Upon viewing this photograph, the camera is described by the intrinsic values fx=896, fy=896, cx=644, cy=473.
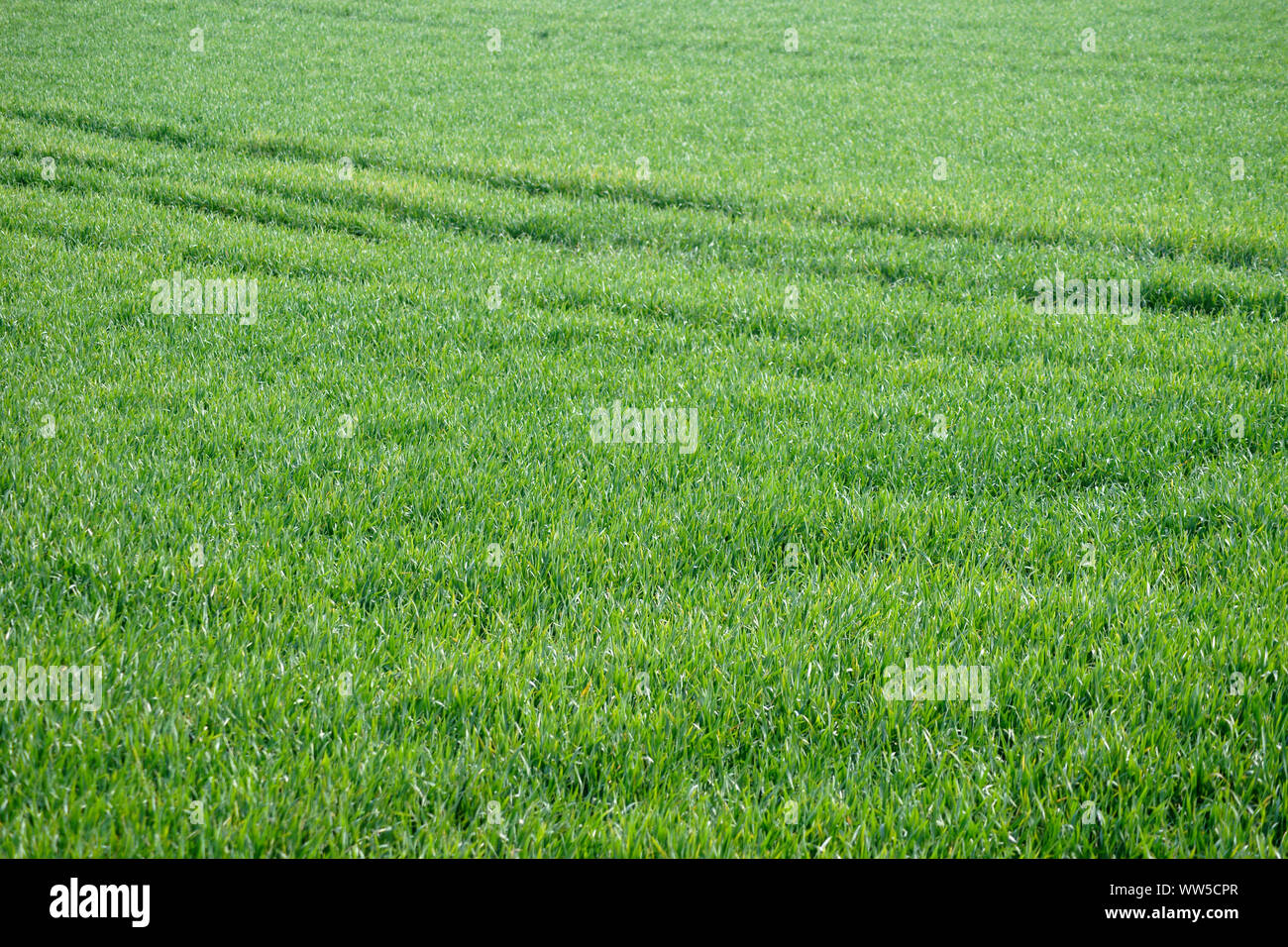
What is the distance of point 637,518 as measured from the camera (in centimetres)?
425

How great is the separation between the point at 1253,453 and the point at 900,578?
2.75 metres

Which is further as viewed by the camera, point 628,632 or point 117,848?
point 628,632

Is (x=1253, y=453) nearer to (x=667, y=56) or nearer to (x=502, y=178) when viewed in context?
(x=502, y=178)

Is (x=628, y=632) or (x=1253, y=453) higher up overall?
(x=1253, y=453)

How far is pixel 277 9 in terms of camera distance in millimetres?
25812

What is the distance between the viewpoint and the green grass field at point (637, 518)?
269 cm

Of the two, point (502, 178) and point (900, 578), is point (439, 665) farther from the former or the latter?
point (502, 178)

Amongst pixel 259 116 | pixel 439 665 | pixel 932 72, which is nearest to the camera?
pixel 439 665

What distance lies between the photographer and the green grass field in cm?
269

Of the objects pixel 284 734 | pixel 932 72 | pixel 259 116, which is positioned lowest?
pixel 284 734

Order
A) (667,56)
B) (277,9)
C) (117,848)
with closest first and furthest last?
1. (117,848)
2. (667,56)
3. (277,9)

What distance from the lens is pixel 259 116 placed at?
14875 mm
